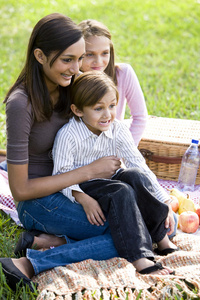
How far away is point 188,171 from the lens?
3.99 m

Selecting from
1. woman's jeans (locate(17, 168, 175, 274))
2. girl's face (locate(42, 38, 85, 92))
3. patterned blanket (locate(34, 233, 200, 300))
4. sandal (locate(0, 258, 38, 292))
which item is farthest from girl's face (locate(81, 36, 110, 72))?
sandal (locate(0, 258, 38, 292))

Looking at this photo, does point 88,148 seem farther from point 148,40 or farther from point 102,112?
point 148,40

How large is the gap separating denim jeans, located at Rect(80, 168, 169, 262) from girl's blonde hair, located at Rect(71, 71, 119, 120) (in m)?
0.48

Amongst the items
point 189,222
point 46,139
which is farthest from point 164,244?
point 46,139

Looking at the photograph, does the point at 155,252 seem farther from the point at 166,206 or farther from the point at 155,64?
the point at 155,64

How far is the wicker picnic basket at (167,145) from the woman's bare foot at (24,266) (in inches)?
66.3

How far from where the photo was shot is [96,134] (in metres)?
→ 3.03

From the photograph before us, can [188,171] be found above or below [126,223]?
below

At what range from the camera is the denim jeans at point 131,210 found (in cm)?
265

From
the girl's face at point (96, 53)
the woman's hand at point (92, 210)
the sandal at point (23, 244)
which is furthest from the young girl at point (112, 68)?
the sandal at point (23, 244)

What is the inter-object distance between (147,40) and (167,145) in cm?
457

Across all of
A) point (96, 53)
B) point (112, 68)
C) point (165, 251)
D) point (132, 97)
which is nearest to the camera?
point (165, 251)

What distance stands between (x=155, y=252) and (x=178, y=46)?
18.1 feet

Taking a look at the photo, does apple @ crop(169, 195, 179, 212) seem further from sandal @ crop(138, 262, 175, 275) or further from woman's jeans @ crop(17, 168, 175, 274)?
sandal @ crop(138, 262, 175, 275)
